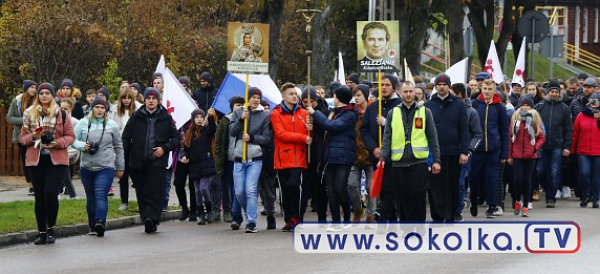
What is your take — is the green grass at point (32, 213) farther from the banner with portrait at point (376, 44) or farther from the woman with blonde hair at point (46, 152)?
the banner with portrait at point (376, 44)

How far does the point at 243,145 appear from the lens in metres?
17.8

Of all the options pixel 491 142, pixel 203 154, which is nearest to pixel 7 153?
pixel 203 154

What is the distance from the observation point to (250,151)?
17766mm

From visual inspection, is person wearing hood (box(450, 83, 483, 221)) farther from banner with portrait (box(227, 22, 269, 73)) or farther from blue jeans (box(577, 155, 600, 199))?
blue jeans (box(577, 155, 600, 199))

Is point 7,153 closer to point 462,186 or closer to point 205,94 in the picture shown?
point 205,94

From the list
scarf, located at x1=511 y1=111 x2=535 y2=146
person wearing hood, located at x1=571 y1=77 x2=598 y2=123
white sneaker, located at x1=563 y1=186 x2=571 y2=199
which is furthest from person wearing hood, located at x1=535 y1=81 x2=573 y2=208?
scarf, located at x1=511 y1=111 x2=535 y2=146

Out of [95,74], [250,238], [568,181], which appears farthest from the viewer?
[95,74]

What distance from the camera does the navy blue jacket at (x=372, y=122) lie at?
16.8 metres

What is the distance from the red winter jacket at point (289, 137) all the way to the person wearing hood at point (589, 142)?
6343 millimetres

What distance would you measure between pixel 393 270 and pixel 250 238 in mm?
3866

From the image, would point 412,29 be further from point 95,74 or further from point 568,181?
point 568,181

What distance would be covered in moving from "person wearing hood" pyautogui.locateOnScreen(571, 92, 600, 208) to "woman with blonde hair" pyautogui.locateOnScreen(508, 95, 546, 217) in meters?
1.75

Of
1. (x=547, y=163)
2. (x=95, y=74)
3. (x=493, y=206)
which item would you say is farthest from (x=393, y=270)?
(x=95, y=74)

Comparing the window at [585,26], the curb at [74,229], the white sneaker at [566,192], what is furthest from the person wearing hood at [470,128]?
the window at [585,26]
